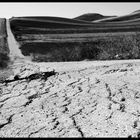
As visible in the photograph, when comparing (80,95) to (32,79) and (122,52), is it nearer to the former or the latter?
(32,79)

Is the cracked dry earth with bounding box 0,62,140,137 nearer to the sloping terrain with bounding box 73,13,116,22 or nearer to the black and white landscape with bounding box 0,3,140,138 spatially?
the black and white landscape with bounding box 0,3,140,138

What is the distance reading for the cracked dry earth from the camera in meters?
3.49

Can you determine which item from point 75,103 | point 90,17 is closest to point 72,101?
point 75,103

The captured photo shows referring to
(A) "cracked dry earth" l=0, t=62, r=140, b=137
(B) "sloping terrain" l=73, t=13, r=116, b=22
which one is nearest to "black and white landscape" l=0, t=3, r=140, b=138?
(A) "cracked dry earth" l=0, t=62, r=140, b=137

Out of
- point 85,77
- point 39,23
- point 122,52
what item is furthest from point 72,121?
point 39,23

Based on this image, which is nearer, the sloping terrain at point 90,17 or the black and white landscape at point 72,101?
the black and white landscape at point 72,101

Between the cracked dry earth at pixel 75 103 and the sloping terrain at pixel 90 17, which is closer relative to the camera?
the cracked dry earth at pixel 75 103

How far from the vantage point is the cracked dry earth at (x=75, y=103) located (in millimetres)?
3494

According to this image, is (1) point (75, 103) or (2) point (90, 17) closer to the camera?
(1) point (75, 103)

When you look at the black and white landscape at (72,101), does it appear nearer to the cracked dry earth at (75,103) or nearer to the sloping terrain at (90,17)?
the cracked dry earth at (75,103)

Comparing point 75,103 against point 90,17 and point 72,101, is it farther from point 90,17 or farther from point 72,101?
point 90,17

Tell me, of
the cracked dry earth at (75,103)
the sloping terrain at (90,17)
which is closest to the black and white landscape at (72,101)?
the cracked dry earth at (75,103)

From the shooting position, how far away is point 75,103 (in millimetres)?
4336

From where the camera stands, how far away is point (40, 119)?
12.8ft
